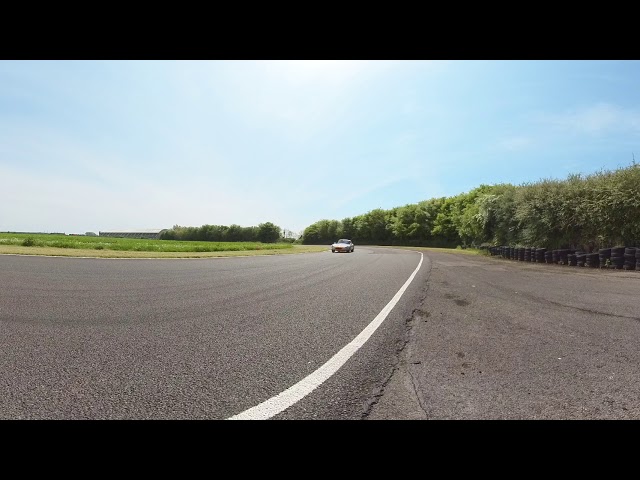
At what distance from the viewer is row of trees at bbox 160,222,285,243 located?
124 meters

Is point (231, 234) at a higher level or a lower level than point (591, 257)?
higher

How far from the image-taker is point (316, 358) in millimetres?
3420

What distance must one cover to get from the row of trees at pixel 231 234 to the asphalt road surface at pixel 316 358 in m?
118

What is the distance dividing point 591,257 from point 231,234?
399 feet

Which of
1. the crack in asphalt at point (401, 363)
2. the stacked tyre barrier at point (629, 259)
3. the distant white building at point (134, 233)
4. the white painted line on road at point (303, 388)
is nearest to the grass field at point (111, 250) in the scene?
the stacked tyre barrier at point (629, 259)

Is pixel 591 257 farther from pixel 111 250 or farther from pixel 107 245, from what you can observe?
pixel 107 245

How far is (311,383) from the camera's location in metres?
2.70

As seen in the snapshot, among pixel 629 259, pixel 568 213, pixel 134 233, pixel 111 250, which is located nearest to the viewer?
pixel 629 259

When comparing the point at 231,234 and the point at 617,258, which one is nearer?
the point at 617,258

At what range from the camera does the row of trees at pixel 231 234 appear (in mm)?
123812

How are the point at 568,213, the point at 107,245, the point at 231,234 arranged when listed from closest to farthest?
the point at 568,213, the point at 107,245, the point at 231,234

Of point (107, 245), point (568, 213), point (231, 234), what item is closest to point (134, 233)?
point (231, 234)
